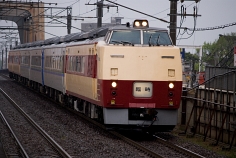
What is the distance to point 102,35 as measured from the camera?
54.2 feet

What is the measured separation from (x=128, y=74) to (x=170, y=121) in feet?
5.68

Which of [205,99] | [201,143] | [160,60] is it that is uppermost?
[160,60]

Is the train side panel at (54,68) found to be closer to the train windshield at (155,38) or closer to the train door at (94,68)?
the train door at (94,68)

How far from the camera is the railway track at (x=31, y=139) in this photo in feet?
42.8

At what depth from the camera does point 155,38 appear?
51.2ft

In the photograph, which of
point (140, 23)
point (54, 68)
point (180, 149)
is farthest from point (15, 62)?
point (180, 149)

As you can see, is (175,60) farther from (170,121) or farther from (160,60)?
(170,121)

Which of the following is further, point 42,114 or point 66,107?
point 66,107

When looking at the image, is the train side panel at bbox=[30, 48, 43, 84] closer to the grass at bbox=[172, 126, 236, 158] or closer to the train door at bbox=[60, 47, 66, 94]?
the train door at bbox=[60, 47, 66, 94]

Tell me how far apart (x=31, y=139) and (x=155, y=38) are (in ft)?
14.5

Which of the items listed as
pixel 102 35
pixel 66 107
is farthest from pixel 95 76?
pixel 66 107

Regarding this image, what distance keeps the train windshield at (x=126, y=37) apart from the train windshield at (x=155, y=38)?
20 centimetres

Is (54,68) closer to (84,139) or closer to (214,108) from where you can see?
(84,139)

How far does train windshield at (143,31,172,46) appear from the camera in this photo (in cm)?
1551
